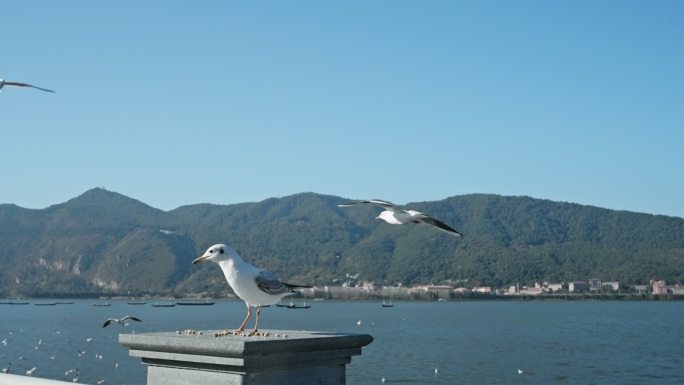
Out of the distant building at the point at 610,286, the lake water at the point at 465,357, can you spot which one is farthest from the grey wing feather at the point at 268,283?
Result: the distant building at the point at 610,286

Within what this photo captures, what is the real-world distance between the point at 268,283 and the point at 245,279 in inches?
5.9

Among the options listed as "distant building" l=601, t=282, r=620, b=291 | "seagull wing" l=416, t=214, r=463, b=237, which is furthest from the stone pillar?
"distant building" l=601, t=282, r=620, b=291

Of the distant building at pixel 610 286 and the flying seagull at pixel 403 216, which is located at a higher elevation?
the distant building at pixel 610 286

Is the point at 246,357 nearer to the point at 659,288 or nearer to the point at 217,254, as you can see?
the point at 217,254

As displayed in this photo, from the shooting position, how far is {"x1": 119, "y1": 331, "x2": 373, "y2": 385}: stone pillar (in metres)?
3.92

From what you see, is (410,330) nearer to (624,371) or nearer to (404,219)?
(624,371)

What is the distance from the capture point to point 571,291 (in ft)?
652

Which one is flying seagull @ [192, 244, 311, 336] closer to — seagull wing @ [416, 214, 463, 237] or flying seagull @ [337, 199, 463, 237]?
flying seagull @ [337, 199, 463, 237]

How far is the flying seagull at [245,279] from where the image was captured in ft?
15.3

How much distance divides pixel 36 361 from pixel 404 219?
53.4 meters

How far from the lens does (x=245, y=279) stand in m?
4.66

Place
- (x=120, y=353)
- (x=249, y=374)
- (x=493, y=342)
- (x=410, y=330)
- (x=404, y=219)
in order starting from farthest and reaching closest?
(x=410, y=330) → (x=493, y=342) → (x=120, y=353) → (x=404, y=219) → (x=249, y=374)

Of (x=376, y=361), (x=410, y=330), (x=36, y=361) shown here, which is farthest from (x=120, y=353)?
(x=410, y=330)

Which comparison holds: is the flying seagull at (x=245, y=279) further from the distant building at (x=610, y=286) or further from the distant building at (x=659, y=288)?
the distant building at (x=659, y=288)
